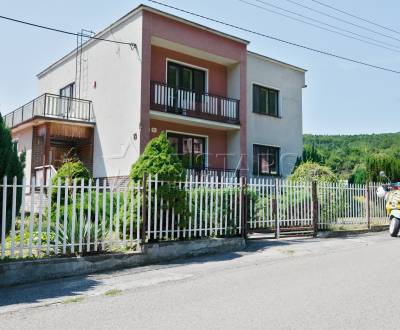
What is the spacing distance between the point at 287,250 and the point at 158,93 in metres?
8.64

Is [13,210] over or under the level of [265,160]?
under

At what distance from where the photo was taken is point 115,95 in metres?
16.7

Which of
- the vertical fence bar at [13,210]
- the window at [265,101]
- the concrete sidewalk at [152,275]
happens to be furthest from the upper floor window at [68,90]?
the vertical fence bar at [13,210]

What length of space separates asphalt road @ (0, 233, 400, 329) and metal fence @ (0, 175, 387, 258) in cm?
81

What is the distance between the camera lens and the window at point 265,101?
20.9 metres

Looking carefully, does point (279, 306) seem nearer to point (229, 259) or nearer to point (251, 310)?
point (251, 310)

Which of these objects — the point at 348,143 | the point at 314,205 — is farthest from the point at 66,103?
the point at 348,143

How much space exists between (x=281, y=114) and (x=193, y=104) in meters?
6.28

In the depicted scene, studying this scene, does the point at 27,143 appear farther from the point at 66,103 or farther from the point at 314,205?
the point at 314,205

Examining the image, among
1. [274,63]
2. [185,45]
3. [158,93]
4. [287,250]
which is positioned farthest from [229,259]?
[274,63]

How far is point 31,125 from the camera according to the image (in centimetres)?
1733

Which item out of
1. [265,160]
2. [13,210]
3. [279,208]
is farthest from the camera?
Answer: [265,160]

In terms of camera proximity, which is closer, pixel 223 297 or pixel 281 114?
pixel 223 297

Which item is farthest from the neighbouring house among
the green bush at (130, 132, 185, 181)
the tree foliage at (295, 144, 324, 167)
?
the green bush at (130, 132, 185, 181)
